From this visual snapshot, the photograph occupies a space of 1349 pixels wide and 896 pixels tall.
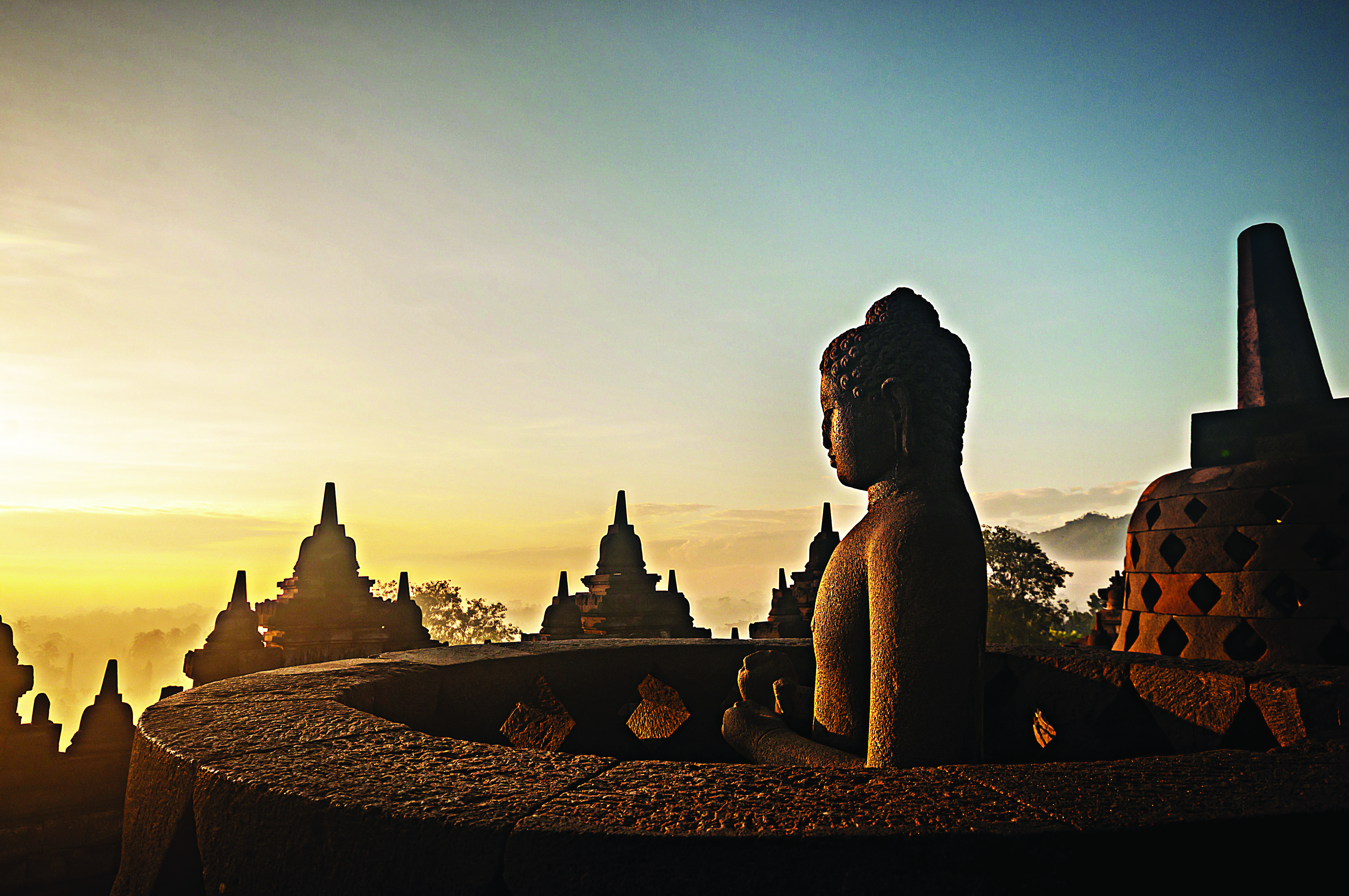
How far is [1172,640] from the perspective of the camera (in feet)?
13.5

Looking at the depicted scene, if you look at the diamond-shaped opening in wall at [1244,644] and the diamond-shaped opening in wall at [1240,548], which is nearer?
the diamond-shaped opening in wall at [1244,644]

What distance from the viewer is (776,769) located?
163 cm

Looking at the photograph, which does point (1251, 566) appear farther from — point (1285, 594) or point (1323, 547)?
point (1323, 547)

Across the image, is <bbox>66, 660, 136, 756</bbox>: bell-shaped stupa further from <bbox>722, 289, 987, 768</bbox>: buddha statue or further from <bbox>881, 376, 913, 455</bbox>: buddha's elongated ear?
<bbox>881, 376, 913, 455</bbox>: buddha's elongated ear

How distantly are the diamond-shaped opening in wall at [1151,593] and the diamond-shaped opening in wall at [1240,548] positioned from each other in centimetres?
43

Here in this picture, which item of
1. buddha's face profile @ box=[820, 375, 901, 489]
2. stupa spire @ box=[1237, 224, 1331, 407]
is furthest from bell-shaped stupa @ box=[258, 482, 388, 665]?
stupa spire @ box=[1237, 224, 1331, 407]

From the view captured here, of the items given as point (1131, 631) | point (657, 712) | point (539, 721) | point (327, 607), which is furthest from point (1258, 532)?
point (327, 607)

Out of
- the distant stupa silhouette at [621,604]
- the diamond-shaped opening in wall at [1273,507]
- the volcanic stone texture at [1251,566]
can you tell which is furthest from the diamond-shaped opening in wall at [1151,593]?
the distant stupa silhouette at [621,604]

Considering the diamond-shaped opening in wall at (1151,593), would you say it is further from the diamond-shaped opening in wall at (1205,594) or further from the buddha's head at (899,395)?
the buddha's head at (899,395)

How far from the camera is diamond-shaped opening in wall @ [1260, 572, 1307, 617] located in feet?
12.2

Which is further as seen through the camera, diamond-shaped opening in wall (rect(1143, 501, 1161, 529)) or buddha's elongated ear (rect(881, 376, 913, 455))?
diamond-shaped opening in wall (rect(1143, 501, 1161, 529))

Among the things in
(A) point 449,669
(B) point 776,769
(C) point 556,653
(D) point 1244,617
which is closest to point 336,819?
(B) point 776,769

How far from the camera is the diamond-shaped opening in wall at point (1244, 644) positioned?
12.3 ft

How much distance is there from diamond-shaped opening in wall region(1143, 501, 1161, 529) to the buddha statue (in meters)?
2.55
